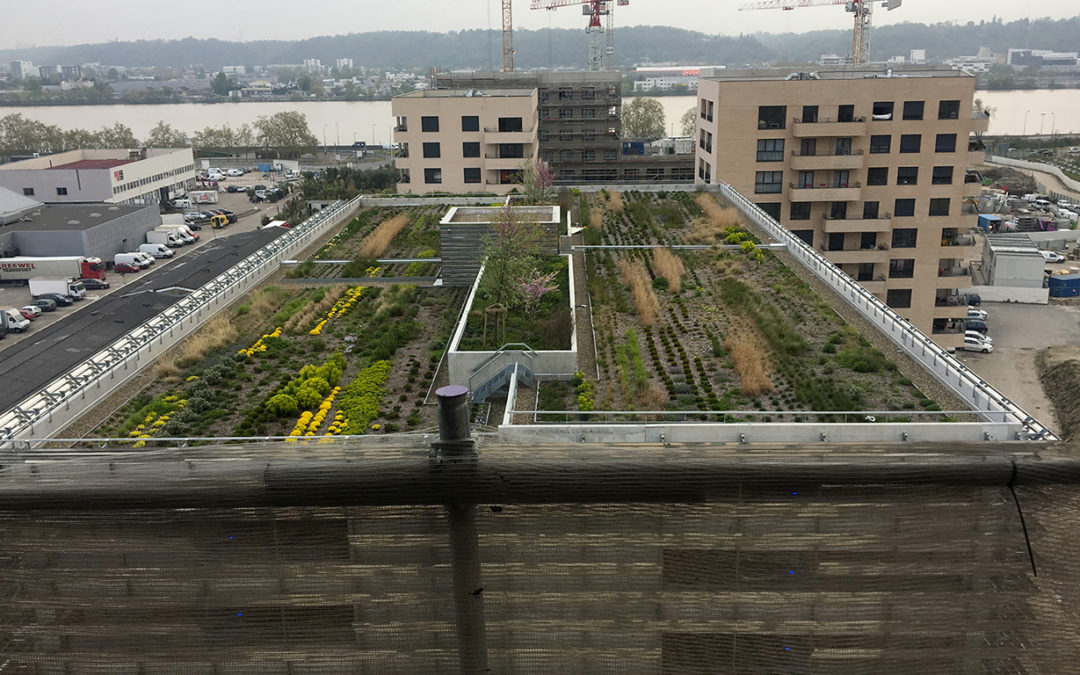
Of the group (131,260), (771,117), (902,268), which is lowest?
(131,260)

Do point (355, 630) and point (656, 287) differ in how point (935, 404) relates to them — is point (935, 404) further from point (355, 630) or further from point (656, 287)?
point (355, 630)

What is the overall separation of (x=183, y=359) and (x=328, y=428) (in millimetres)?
3138

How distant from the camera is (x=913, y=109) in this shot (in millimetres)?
23484

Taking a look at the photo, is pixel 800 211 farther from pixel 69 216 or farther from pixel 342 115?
pixel 342 115

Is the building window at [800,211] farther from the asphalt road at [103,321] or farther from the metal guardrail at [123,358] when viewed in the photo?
the asphalt road at [103,321]

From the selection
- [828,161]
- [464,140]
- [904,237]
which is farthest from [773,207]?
[464,140]

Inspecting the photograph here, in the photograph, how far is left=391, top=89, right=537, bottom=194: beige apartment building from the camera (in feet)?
92.6

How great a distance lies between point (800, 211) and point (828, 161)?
1716 millimetres

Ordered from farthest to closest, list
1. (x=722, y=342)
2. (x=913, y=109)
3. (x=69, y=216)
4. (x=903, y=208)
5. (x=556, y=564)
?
(x=69, y=216)
(x=903, y=208)
(x=913, y=109)
(x=722, y=342)
(x=556, y=564)

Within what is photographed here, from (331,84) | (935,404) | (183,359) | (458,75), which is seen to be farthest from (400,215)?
(331,84)

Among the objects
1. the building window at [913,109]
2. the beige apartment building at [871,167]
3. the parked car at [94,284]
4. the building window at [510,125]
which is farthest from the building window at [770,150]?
the parked car at [94,284]

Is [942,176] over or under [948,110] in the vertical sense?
under

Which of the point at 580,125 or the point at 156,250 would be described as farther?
the point at 580,125

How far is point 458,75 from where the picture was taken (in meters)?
43.2
